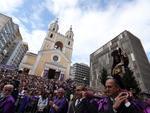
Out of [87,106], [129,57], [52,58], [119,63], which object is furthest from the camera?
[129,57]

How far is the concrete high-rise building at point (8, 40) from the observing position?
53812 mm

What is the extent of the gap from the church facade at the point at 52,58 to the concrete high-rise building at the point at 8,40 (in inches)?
918

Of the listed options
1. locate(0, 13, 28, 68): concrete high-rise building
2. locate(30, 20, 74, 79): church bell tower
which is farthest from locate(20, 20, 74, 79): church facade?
locate(0, 13, 28, 68): concrete high-rise building

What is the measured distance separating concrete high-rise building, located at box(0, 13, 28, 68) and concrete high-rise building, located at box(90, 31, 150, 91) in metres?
36.0

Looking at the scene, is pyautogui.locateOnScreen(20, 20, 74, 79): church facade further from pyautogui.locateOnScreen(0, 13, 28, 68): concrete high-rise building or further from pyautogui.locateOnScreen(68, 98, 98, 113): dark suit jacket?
pyautogui.locateOnScreen(68, 98, 98, 113): dark suit jacket

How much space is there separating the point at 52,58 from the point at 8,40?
37207mm

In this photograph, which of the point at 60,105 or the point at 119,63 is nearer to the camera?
the point at 119,63

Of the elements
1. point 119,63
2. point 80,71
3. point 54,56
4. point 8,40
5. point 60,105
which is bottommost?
point 60,105

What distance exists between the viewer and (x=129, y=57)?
3622 centimetres

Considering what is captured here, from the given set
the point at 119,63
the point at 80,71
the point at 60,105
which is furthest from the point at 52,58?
the point at 80,71

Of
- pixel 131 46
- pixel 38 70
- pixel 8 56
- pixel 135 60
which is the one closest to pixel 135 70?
pixel 135 60

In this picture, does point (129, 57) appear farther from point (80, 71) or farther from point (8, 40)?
point (80, 71)

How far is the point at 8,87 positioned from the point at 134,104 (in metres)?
3.20

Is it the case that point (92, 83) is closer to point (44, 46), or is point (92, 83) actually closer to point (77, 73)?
point (44, 46)
